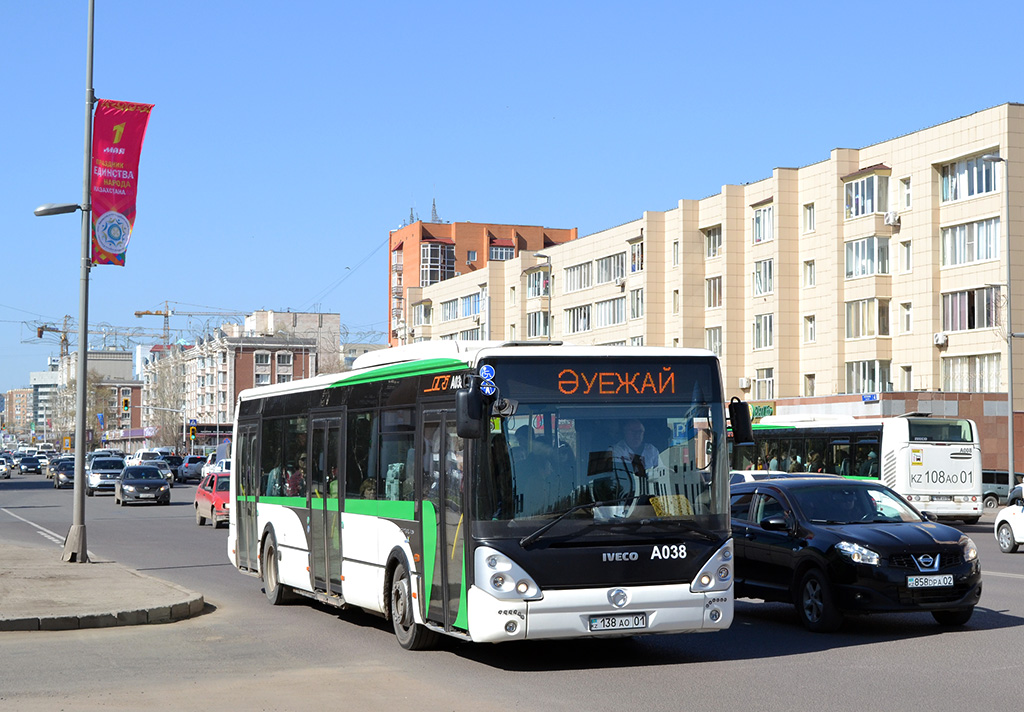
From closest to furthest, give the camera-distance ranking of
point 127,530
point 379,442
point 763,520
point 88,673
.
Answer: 1. point 88,673
2. point 379,442
3. point 763,520
4. point 127,530

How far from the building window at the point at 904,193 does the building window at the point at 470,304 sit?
4540 centimetres

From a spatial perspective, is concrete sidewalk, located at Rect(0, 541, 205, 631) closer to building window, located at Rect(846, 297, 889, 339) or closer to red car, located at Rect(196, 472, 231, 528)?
red car, located at Rect(196, 472, 231, 528)

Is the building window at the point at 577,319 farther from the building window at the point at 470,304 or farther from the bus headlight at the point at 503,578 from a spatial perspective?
the bus headlight at the point at 503,578

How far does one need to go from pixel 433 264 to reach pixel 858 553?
354 feet

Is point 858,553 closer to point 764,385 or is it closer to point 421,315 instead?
point 764,385

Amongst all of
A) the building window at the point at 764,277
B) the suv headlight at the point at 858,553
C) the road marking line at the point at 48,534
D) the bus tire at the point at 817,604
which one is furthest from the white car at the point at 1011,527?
the building window at the point at 764,277

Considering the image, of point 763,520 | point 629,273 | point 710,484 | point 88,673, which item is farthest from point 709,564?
point 629,273

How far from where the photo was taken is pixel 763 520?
14195 millimetres

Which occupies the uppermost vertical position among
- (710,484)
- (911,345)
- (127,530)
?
(911,345)

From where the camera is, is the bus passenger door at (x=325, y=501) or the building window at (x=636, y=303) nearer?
the bus passenger door at (x=325, y=501)

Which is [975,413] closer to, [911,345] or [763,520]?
[911,345]

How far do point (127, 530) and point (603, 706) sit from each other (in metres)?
25.8

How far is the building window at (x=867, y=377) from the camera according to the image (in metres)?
59.0

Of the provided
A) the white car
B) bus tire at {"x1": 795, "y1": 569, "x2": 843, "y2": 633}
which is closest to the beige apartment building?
the white car
